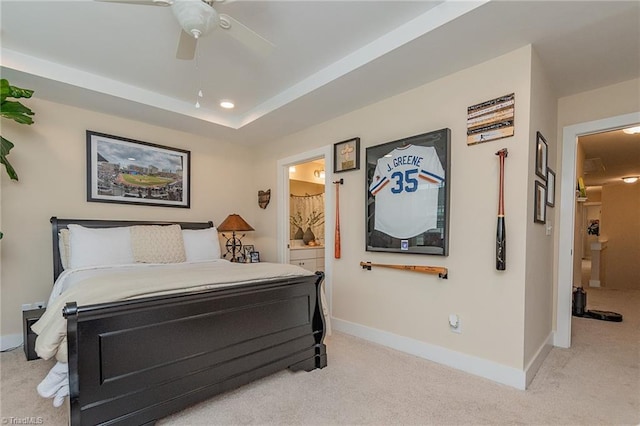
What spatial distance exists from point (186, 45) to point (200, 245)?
229 centimetres

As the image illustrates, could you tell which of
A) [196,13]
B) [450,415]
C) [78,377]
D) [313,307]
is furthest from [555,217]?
[78,377]

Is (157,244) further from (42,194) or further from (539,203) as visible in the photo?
(539,203)

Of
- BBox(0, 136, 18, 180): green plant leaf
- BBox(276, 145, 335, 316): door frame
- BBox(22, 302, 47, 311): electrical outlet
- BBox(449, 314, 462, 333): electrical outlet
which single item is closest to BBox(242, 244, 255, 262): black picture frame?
BBox(276, 145, 335, 316): door frame

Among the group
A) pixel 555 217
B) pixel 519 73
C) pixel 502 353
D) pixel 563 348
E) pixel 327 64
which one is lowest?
pixel 563 348

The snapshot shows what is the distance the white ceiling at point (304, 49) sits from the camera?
76.4 inches

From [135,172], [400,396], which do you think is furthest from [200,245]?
[400,396]

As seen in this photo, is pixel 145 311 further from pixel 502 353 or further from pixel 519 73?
pixel 519 73

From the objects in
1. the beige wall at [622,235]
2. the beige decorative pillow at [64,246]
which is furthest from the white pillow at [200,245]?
the beige wall at [622,235]

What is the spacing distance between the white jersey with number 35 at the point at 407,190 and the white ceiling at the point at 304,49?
0.64 meters

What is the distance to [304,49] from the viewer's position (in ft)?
8.00

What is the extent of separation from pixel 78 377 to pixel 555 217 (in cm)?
384

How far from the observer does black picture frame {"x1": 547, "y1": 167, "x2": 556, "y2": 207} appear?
2.73 m

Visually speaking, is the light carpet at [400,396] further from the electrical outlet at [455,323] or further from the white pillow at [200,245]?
the white pillow at [200,245]

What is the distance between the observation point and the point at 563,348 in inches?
113
